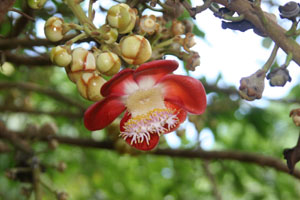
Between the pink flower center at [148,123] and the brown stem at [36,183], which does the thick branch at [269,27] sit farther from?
the brown stem at [36,183]

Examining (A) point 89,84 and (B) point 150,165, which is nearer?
(A) point 89,84

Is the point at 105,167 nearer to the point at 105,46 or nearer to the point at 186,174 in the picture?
the point at 186,174

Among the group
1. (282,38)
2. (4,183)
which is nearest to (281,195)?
(4,183)

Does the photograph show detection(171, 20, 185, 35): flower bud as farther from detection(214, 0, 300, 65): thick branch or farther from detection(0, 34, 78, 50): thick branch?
detection(0, 34, 78, 50): thick branch

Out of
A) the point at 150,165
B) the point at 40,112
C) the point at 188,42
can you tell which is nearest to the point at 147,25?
the point at 188,42

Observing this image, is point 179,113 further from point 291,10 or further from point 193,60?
point 291,10

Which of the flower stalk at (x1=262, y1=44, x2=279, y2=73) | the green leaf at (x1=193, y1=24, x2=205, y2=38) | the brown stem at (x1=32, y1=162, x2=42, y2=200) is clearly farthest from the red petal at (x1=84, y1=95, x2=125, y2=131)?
the green leaf at (x1=193, y1=24, x2=205, y2=38)
